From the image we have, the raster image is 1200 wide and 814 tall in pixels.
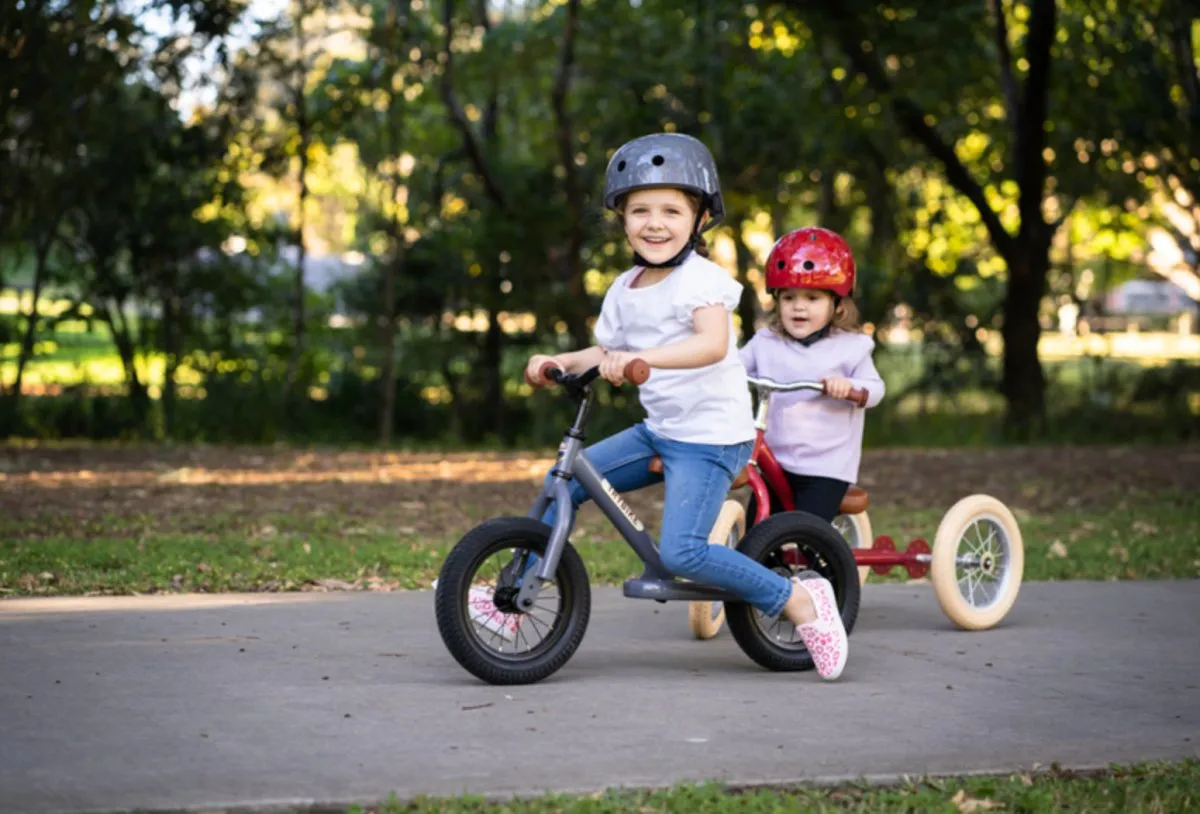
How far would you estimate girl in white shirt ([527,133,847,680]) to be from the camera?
5820mm

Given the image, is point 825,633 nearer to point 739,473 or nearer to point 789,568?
point 789,568

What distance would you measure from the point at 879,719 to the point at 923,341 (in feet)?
52.6

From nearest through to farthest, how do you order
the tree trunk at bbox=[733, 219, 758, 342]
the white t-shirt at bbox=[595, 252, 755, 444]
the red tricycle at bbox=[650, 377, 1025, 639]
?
the white t-shirt at bbox=[595, 252, 755, 444] → the red tricycle at bbox=[650, 377, 1025, 639] → the tree trunk at bbox=[733, 219, 758, 342]

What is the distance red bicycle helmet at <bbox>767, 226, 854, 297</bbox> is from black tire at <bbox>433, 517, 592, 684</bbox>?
173 centimetres

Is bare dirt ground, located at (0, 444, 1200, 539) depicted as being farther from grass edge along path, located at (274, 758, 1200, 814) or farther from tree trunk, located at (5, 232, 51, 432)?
grass edge along path, located at (274, 758, 1200, 814)

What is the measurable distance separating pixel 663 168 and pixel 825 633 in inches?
65.4

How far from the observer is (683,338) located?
5.79 m

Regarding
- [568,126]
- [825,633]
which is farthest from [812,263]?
[568,126]

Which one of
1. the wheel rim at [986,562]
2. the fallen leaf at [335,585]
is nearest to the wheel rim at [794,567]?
the wheel rim at [986,562]

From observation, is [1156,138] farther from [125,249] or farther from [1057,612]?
[1057,612]

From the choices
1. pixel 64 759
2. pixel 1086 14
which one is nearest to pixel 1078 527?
pixel 64 759

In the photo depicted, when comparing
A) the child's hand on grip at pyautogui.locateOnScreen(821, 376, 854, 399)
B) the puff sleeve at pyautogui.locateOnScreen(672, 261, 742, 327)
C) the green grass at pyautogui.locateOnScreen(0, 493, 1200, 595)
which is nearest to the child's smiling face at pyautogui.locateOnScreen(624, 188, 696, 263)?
the puff sleeve at pyautogui.locateOnScreen(672, 261, 742, 327)

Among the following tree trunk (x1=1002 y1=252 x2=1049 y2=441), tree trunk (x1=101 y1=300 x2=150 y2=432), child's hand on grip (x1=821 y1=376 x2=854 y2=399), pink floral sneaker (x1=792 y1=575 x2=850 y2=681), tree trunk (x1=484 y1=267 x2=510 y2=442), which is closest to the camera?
pink floral sneaker (x1=792 y1=575 x2=850 y2=681)

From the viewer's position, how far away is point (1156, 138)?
18812 millimetres
